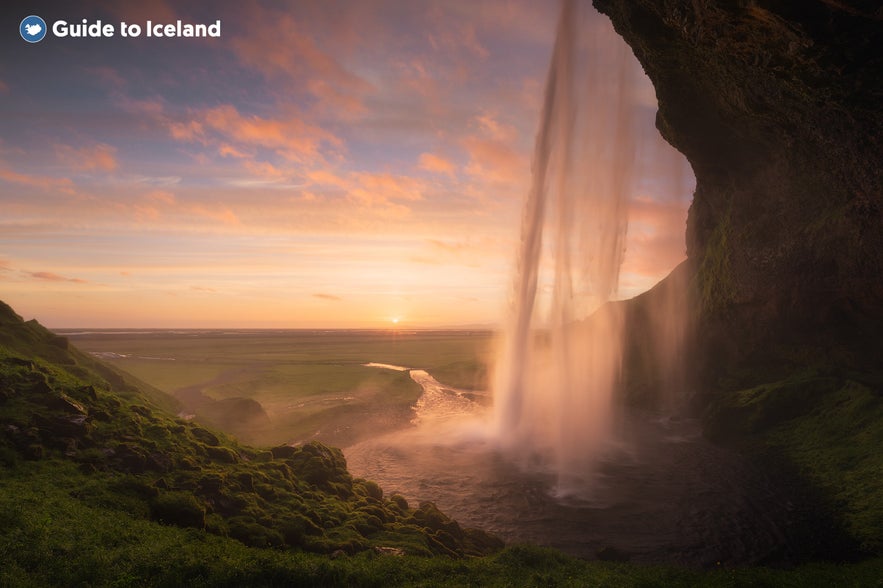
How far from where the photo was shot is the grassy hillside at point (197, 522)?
50.3 ft

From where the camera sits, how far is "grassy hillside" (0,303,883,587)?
15.3 meters

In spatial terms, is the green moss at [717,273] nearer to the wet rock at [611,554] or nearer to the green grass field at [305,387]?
the wet rock at [611,554]

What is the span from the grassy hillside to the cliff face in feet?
73.5

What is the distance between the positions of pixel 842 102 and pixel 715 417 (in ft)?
98.5

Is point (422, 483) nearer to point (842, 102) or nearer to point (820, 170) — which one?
point (842, 102)

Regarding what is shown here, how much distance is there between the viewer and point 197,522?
63.0ft

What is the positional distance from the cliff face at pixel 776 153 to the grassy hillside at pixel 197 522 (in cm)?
2240

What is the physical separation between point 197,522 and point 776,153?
50.2 metres

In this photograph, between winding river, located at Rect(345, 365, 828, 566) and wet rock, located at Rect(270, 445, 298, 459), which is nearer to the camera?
winding river, located at Rect(345, 365, 828, 566)

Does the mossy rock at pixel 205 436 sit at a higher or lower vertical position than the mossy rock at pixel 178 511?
higher

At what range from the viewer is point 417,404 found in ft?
205

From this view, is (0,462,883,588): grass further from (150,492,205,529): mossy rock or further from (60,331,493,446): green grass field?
(60,331,493,446): green grass field

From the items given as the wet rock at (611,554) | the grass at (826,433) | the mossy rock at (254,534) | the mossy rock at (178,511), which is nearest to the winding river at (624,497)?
the wet rock at (611,554)

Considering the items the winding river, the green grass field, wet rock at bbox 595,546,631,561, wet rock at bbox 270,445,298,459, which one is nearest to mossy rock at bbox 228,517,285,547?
wet rock at bbox 270,445,298,459
